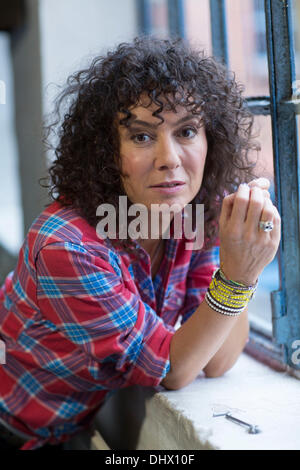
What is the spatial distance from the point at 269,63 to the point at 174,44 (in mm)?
201

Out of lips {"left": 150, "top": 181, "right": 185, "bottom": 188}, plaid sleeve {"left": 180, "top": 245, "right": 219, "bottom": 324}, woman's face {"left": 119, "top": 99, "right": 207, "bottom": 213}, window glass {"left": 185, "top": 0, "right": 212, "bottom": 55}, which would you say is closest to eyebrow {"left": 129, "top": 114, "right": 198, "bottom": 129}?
woman's face {"left": 119, "top": 99, "right": 207, "bottom": 213}

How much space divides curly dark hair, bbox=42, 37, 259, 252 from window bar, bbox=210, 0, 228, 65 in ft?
1.25

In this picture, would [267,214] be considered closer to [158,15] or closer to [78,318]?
[78,318]

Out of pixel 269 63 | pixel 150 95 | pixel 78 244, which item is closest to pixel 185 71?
pixel 150 95

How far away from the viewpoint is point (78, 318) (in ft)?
3.60

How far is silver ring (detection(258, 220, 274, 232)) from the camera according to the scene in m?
0.98

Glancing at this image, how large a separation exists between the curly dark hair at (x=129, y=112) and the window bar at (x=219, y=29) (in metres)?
0.38

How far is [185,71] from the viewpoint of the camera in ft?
3.72

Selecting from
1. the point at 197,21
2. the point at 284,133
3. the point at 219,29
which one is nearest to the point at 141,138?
the point at 284,133

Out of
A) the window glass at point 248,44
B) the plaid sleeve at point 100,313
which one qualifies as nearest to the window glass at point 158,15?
the window glass at point 248,44

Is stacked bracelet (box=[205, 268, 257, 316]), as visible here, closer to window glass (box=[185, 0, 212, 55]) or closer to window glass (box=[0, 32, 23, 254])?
window glass (box=[0, 32, 23, 254])

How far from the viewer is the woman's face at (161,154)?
110 centimetres

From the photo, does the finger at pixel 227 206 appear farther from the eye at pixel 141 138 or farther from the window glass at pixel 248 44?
the window glass at pixel 248 44
